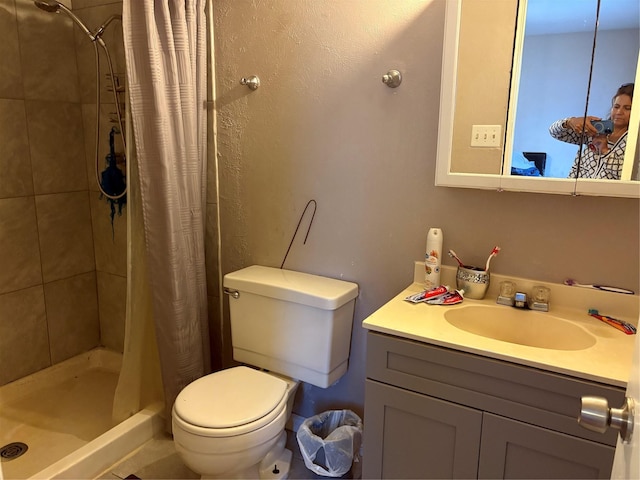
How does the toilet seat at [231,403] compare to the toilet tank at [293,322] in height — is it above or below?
below

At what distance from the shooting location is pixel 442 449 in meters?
1.38

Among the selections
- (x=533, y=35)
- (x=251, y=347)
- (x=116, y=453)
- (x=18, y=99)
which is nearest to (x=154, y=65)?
(x=18, y=99)

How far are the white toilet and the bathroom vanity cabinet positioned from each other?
1.19 ft

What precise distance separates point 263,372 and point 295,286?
1.21ft

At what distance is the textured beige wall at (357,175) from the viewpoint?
157 centimetres

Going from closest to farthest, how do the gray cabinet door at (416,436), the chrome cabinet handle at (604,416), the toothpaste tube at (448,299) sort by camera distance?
1. the chrome cabinet handle at (604,416)
2. the gray cabinet door at (416,436)
3. the toothpaste tube at (448,299)

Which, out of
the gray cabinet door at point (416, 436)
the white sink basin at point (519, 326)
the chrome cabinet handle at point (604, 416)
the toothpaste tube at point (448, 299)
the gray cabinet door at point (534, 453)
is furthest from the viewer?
the toothpaste tube at point (448, 299)

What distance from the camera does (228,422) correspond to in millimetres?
1544

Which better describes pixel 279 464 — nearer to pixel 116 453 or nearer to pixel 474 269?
pixel 116 453

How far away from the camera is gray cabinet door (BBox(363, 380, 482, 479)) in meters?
1.33

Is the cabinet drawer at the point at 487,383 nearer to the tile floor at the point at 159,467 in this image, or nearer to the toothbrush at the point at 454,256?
the toothbrush at the point at 454,256

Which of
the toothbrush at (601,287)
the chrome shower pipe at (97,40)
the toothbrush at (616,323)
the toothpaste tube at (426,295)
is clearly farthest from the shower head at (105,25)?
the toothbrush at (616,323)

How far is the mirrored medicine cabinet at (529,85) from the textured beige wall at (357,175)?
9 centimetres

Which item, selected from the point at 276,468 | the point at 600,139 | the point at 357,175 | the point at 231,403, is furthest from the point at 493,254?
the point at 276,468
